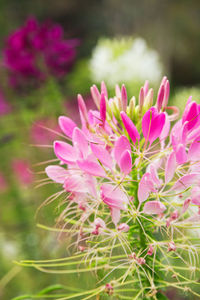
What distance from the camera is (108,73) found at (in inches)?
51.2

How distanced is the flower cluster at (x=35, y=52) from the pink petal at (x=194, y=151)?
708 millimetres

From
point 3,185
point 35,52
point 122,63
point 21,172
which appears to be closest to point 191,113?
point 35,52

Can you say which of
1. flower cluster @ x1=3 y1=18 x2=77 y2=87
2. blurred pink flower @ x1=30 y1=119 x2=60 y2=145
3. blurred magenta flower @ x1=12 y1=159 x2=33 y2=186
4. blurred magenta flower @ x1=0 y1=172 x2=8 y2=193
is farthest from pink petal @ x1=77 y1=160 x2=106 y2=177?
blurred magenta flower @ x1=0 y1=172 x2=8 y2=193

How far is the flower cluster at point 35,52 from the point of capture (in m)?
→ 0.99

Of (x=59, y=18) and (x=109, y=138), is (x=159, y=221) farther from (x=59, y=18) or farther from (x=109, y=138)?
(x=59, y=18)

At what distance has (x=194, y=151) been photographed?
39 cm

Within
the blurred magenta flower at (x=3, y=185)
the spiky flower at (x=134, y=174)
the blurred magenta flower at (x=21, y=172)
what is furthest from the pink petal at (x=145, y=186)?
the blurred magenta flower at (x=3, y=185)

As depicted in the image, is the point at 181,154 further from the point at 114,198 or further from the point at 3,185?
the point at 3,185

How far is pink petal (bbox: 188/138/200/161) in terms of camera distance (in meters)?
0.39

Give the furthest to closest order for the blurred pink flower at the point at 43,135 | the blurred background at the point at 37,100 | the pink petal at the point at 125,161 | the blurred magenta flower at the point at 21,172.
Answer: the blurred magenta flower at the point at 21,172 → the blurred pink flower at the point at 43,135 → the blurred background at the point at 37,100 → the pink petal at the point at 125,161

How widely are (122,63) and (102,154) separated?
0.96m

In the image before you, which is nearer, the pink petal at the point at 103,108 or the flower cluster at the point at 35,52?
the pink petal at the point at 103,108

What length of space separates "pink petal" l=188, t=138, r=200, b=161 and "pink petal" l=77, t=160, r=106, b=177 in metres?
0.09

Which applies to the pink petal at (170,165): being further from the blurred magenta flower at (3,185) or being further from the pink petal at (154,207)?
the blurred magenta flower at (3,185)
